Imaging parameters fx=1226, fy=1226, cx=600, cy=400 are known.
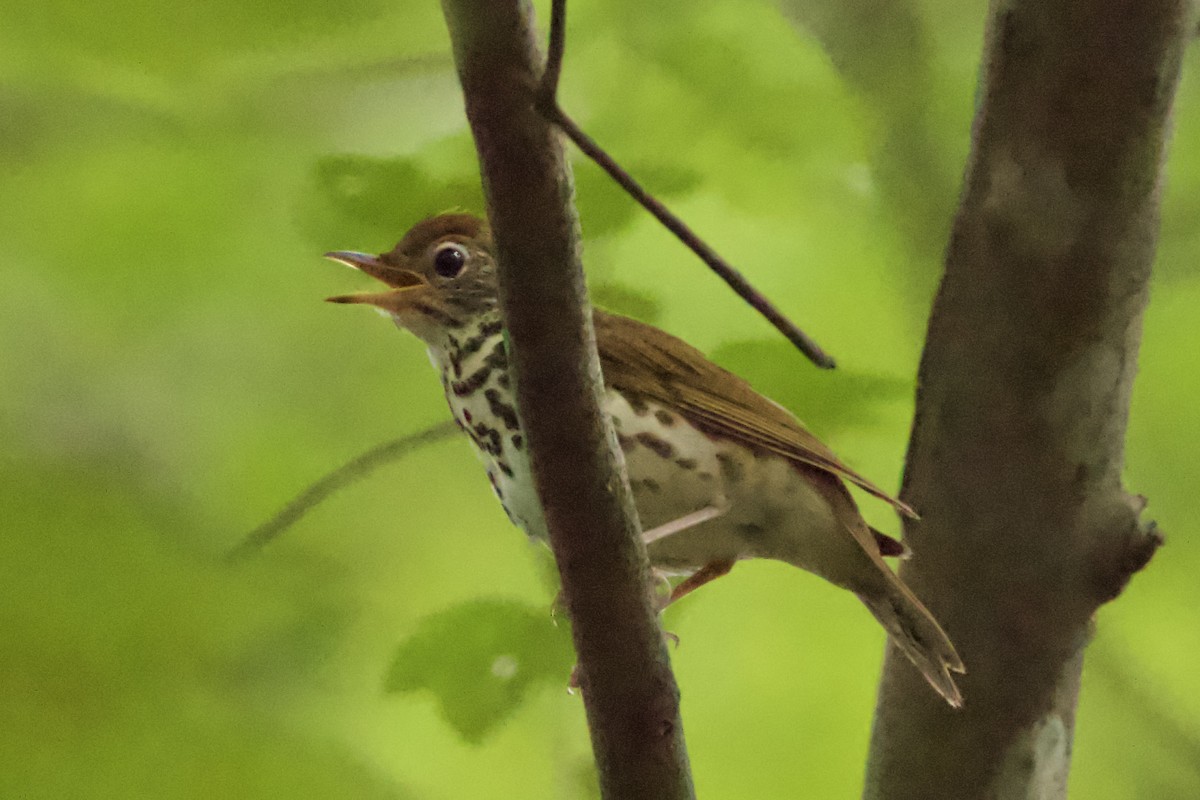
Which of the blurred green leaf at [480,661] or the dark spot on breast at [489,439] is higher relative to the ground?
the dark spot on breast at [489,439]

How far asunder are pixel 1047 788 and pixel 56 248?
32.5 inches

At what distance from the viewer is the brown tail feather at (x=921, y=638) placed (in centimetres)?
73

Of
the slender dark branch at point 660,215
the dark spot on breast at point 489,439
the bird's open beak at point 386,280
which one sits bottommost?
the dark spot on breast at point 489,439

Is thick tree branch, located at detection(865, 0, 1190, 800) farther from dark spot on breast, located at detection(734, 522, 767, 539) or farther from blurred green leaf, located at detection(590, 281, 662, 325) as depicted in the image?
blurred green leaf, located at detection(590, 281, 662, 325)

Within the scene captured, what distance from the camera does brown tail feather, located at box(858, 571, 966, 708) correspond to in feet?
2.38

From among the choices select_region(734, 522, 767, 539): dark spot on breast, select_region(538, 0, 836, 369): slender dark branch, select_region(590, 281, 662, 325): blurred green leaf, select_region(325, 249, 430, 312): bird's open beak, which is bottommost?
select_region(734, 522, 767, 539): dark spot on breast

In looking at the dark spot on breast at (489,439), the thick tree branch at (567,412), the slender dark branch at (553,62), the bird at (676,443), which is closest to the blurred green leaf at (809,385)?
the bird at (676,443)

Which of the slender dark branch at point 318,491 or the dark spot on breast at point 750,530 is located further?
the slender dark branch at point 318,491

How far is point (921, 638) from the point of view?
29.4 inches

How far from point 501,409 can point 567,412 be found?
241mm

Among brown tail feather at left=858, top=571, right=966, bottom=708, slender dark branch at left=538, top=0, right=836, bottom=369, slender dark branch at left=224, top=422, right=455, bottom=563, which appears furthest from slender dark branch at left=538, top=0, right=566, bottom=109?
slender dark branch at left=224, top=422, right=455, bottom=563

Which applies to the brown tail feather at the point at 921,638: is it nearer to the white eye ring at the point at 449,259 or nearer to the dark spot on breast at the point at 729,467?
the dark spot on breast at the point at 729,467

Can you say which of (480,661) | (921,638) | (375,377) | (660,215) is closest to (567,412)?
(660,215)

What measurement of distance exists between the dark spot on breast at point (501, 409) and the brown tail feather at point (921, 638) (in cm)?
25
